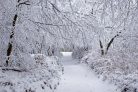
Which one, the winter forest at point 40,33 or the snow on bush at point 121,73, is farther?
the snow on bush at point 121,73

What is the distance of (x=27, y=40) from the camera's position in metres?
8.95

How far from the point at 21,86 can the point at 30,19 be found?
250cm

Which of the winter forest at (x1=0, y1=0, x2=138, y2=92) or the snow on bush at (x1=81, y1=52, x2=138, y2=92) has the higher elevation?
the winter forest at (x1=0, y1=0, x2=138, y2=92)

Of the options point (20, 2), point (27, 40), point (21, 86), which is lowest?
point (21, 86)

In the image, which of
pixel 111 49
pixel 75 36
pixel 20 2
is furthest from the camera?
pixel 111 49

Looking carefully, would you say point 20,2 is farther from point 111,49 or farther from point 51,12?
point 111,49

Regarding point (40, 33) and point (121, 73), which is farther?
point (121, 73)

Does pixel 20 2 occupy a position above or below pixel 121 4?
above

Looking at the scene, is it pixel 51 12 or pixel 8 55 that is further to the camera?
pixel 8 55

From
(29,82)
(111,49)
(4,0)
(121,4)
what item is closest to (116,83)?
(29,82)

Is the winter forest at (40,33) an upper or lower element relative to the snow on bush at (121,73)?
upper

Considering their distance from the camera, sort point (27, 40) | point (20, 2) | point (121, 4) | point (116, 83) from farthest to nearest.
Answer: point (116, 83), point (27, 40), point (20, 2), point (121, 4)

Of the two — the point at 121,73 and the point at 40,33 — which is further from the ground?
the point at 40,33

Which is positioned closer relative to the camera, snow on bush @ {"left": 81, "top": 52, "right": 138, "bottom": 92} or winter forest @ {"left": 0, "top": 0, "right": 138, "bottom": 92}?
winter forest @ {"left": 0, "top": 0, "right": 138, "bottom": 92}
